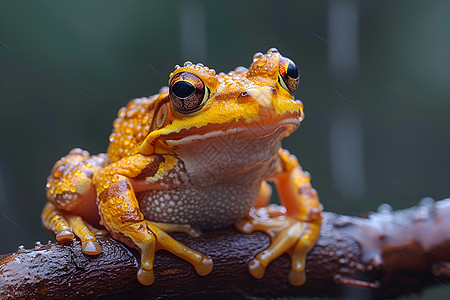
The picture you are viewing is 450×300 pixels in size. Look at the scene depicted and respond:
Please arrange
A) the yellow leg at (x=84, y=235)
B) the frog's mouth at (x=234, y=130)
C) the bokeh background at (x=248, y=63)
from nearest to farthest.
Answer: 1. the frog's mouth at (x=234, y=130)
2. the yellow leg at (x=84, y=235)
3. the bokeh background at (x=248, y=63)

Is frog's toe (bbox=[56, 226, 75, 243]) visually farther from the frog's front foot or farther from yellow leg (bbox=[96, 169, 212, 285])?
the frog's front foot

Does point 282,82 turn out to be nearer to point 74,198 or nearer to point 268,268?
point 268,268

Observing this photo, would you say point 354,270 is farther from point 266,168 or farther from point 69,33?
point 69,33

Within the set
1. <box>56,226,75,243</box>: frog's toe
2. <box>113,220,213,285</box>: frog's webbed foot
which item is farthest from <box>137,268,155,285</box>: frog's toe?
<box>56,226,75,243</box>: frog's toe


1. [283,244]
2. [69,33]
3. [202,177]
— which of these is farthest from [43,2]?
[283,244]

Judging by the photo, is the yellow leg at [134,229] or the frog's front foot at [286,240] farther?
the frog's front foot at [286,240]

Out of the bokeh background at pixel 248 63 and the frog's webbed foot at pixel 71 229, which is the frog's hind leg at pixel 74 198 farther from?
the bokeh background at pixel 248 63

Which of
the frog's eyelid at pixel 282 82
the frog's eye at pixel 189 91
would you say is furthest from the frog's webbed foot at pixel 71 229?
the frog's eyelid at pixel 282 82
